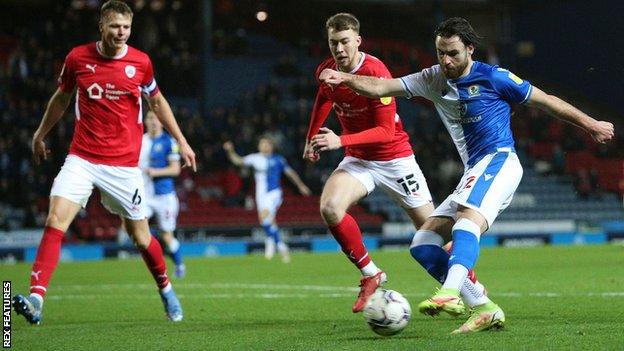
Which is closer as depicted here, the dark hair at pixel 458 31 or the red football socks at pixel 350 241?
the dark hair at pixel 458 31

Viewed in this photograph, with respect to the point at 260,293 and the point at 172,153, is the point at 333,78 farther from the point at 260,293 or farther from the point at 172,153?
the point at 172,153

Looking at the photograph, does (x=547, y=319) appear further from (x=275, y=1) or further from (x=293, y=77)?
(x=275, y=1)

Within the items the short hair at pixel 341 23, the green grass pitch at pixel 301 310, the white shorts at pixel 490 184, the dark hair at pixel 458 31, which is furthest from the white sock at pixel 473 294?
the short hair at pixel 341 23

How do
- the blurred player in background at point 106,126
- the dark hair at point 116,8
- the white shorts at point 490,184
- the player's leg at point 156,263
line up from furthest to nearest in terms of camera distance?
the player's leg at point 156,263 → the blurred player in background at point 106,126 → the dark hair at point 116,8 → the white shorts at point 490,184

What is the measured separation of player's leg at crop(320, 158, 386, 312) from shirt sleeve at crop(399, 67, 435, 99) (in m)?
1.49

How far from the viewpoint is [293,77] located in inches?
1257

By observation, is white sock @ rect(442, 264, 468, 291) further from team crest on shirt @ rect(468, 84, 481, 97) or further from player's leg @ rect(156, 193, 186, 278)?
player's leg @ rect(156, 193, 186, 278)

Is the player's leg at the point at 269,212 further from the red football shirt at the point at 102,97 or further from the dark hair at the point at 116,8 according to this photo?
the dark hair at the point at 116,8

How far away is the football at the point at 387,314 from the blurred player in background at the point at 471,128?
41 cm

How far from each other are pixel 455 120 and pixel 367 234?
19.0 metres

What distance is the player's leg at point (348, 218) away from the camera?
353 inches

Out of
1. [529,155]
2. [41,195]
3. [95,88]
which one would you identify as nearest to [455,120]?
[95,88]

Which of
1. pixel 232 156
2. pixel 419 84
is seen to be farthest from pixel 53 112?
pixel 232 156

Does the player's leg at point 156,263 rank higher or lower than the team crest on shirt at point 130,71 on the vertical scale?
lower
